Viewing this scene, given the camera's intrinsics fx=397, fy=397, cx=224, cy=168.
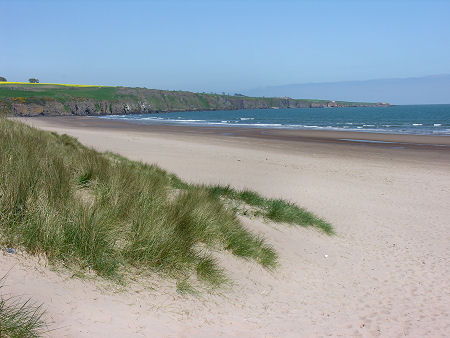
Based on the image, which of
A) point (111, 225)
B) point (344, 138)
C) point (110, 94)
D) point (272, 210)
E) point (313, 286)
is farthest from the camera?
point (110, 94)

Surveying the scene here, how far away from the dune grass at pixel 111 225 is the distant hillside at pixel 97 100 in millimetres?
71208

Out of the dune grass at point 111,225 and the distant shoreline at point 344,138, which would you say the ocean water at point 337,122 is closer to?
the distant shoreline at point 344,138

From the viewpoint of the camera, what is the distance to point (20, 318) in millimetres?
2854

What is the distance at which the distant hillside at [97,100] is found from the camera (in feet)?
312

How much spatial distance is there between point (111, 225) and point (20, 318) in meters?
1.84

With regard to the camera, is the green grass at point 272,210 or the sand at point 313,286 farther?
the green grass at point 272,210

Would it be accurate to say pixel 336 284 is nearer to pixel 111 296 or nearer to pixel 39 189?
pixel 111 296

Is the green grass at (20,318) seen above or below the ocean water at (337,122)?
below

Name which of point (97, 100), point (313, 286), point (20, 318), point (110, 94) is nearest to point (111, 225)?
point (20, 318)

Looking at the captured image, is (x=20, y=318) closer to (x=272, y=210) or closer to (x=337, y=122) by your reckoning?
(x=272, y=210)

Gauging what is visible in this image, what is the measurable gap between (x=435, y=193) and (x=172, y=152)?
13351 mm

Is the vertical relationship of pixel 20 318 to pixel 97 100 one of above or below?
below

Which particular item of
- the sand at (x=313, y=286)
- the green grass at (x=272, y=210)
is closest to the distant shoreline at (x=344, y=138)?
the sand at (x=313, y=286)

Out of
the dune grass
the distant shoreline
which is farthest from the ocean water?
the dune grass
